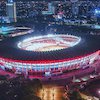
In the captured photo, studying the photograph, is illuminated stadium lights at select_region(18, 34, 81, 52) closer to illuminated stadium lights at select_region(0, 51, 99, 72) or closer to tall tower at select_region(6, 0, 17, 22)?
illuminated stadium lights at select_region(0, 51, 99, 72)

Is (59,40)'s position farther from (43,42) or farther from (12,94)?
(12,94)

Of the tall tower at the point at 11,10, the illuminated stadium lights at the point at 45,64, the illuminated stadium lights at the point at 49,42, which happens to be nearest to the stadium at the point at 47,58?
the illuminated stadium lights at the point at 45,64

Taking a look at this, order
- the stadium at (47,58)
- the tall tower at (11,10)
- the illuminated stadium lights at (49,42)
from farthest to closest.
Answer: the tall tower at (11,10) → the illuminated stadium lights at (49,42) → the stadium at (47,58)

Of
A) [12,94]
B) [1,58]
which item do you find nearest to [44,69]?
[1,58]

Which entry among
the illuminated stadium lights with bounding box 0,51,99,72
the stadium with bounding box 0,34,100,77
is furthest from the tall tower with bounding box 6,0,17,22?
the illuminated stadium lights with bounding box 0,51,99,72

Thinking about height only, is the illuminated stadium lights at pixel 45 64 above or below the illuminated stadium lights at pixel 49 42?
below

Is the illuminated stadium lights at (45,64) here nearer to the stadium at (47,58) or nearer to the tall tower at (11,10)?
the stadium at (47,58)

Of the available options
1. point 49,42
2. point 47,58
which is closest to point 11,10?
point 49,42

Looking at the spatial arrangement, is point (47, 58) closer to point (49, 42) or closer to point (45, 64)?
point (45, 64)
